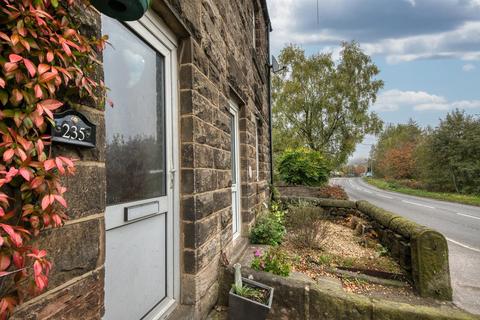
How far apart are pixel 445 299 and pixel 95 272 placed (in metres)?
3.29

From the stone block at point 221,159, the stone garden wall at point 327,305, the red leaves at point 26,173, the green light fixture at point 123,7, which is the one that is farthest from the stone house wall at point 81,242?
the stone garden wall at point 327,305

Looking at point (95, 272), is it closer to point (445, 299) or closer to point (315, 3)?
point (445, 299)

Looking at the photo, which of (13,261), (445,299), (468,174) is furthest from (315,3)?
(468,174)

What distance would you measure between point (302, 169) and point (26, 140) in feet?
35.8

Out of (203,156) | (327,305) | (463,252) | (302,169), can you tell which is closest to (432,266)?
(327,305)

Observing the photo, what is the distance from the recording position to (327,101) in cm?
1802

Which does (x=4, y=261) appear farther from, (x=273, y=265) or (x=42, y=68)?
(x=273, y=265)

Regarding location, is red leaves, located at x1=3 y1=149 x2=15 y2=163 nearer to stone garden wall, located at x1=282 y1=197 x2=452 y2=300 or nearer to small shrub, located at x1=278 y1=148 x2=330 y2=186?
stone garden wall, located at x1=282 y1=197 x2=452 y2=300

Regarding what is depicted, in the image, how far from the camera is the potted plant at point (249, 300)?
221cm

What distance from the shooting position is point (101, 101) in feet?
3.88

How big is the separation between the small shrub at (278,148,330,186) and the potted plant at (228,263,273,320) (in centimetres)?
906

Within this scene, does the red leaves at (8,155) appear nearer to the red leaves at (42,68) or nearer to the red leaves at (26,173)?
the red leaves at (26,173)

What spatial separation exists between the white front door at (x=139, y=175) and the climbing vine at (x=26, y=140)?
1.59 ft

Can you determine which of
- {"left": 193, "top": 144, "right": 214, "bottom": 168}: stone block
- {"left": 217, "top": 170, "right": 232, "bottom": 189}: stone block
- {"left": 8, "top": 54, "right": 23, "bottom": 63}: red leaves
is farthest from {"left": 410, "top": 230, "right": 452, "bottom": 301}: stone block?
{"left": 8, "top": 54, "right": 23, "bottom": 63}: red leaves
